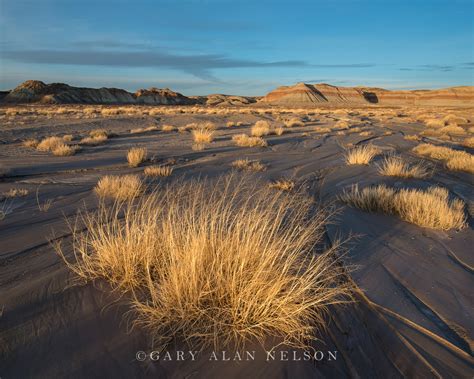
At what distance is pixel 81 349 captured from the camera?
229 cm

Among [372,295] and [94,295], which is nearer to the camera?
[94,295]

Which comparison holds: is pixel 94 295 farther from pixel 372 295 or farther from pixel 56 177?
pixel 56 177

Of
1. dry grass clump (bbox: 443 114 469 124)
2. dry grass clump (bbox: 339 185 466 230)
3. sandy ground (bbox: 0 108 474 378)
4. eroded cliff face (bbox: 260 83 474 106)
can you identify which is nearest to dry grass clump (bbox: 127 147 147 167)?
sandy ground (bbox: 0 108 474 378)

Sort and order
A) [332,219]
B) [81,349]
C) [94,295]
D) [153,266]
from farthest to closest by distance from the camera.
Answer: [332,219]
[153,266]
[94,295]
[81,349]

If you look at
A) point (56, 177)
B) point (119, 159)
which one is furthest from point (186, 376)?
point (119, 159)

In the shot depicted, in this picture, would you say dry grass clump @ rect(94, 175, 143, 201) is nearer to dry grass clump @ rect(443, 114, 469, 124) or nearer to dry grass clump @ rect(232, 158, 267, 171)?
dry grass clump @ rect(232, 158, 267, 171)

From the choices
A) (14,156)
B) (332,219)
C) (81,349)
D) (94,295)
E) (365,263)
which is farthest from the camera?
(14,156)

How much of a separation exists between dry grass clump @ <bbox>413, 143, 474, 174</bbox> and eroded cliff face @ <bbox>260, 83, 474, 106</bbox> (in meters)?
92.3

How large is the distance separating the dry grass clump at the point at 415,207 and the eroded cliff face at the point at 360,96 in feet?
326

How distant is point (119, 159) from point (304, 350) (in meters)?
8.79

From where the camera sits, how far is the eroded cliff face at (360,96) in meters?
105

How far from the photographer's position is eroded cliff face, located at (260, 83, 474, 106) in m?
105

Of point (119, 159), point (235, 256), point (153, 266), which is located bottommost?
point (119, 159)

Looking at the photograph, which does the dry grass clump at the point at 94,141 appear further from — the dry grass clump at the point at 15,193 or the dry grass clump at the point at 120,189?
the dry grass clump at the point at 120,189
